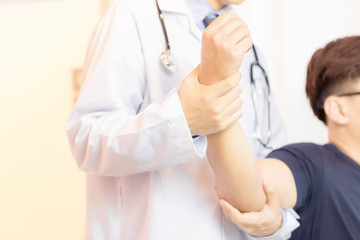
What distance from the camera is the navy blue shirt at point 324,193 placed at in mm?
1181

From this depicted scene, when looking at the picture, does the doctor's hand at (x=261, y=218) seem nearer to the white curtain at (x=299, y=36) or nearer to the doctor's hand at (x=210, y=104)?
the doctor's hand at (x=210, y=104)

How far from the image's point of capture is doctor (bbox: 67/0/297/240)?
93 cm

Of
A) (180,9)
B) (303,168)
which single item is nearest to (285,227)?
(303,168)

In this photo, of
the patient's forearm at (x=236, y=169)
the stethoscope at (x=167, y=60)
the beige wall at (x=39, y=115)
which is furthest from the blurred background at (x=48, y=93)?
the patient's forearm at (x=236, y=169)

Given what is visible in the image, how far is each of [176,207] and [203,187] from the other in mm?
80

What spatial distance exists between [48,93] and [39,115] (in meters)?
0.09

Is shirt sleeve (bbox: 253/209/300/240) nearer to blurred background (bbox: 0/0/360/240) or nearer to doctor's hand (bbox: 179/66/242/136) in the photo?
doctor's hand (bbox: 179/66/242/136)

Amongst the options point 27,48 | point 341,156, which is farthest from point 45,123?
point 341,156

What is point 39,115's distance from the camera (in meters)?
1.77

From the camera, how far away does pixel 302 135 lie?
1.87 m

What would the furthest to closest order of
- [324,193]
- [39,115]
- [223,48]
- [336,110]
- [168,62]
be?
[39,115], [336,110], [324,193], [168,62], [223,48]

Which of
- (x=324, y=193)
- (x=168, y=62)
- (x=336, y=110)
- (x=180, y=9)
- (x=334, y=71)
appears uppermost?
(x=180, y=9)

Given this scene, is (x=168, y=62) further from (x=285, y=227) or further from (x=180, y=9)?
(x=285, y=227)

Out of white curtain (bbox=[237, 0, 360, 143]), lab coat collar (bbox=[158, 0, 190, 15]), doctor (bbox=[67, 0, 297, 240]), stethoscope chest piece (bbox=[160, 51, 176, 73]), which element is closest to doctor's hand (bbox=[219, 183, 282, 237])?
doctor (bbox=[67, 0, 297, 240])
